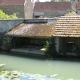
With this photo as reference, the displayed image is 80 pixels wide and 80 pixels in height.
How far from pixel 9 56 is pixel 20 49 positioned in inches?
70.2

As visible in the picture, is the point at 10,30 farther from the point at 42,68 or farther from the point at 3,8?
the point at 3,8

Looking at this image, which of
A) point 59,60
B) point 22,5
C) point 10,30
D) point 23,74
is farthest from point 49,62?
point 22,5

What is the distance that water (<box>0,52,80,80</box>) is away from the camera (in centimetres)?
1548

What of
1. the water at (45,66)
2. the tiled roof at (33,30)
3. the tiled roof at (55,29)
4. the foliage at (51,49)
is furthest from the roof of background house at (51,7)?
the water at (45,66)

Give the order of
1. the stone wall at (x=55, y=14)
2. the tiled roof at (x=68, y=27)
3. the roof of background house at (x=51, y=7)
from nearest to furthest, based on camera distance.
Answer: the tiled roof at (x=68, y=27) → the stone wall at (x=55, y=14) → the roof of background house at (x=51, y=7)

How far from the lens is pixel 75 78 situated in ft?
46.5

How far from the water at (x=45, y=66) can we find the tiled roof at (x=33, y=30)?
78.8 inches

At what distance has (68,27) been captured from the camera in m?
19.6

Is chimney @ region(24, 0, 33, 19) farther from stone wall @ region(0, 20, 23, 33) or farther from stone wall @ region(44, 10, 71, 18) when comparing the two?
stone wall @ region(0, 20, 23, 33)

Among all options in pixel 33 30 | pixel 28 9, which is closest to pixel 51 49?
pixel 33 30

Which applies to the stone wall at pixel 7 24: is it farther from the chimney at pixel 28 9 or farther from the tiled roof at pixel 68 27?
the chimney at pixel 28 9

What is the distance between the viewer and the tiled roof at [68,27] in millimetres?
19072

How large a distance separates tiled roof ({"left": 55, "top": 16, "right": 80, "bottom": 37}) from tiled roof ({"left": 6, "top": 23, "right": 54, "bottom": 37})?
2.27ft

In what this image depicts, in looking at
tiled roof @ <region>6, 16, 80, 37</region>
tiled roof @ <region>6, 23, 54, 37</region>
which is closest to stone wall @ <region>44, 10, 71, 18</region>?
tiled roof @ <region>6, 23, 54, 37</region>
